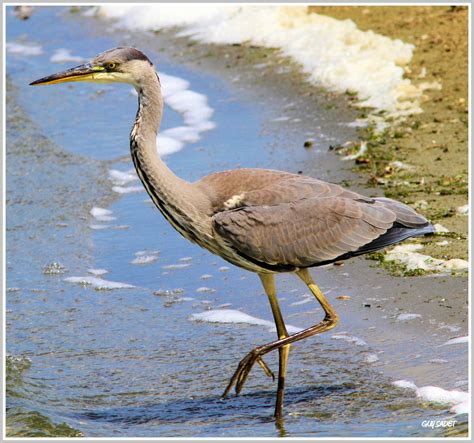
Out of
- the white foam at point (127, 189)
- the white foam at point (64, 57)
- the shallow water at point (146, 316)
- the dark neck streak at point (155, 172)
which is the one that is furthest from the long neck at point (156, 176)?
the white foam at point (64, 57)

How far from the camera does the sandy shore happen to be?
26.9 feet

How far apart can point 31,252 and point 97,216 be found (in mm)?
786

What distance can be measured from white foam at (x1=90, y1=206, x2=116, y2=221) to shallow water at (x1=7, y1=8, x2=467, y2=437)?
0.19 feet

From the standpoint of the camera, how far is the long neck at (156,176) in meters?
6.03

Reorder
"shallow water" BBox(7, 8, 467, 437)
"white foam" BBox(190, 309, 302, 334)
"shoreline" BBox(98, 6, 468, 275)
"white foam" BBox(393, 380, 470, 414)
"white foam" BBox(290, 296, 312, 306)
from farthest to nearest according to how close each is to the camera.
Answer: "shoreline" BBox(98, 6, 468, 275)
"white foam" BBox(290, 296, 312, 306)
"white foam" BBox(190, 309, 302, 334)
"shallow water" BBox(7, 8, 467, 437)
"white foam" BBox(393, 380, 470, 414)

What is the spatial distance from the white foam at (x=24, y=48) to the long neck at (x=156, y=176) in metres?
8.76

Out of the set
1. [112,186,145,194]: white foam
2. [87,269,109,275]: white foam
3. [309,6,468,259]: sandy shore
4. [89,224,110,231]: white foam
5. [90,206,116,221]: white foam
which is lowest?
[87,269,109,275]: white foam

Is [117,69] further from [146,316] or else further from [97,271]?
[97,271]

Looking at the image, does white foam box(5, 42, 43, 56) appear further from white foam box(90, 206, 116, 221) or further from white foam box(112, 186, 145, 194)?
white foam box(90, 206, 116, 221)

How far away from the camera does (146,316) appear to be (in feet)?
24.1

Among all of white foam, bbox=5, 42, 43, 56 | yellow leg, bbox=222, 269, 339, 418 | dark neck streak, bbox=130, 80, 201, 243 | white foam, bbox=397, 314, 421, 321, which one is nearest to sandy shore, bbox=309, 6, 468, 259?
white foam, bbox=397, 314, 421, 321

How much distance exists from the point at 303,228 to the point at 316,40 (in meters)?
6.46

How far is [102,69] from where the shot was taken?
6.12 m

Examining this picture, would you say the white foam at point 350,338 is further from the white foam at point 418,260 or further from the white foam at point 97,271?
the white foam at point 97,271
